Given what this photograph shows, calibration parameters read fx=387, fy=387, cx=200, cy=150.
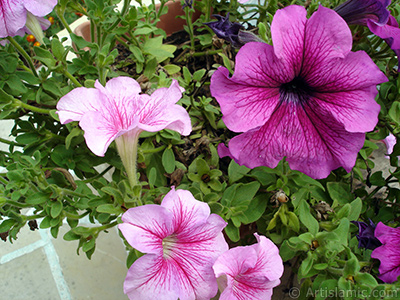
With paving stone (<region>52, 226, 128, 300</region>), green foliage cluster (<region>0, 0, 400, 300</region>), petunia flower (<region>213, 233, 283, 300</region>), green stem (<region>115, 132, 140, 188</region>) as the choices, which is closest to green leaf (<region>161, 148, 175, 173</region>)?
green foliage cluster (<region>0, 0, 400, 300</region>)

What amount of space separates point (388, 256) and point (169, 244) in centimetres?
29

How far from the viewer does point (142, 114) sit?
49 cm

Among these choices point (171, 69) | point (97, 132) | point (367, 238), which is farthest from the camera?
point (171, 69)

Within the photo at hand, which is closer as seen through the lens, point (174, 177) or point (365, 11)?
point (365, 11)

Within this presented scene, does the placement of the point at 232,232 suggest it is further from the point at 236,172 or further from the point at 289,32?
the point at 289,32

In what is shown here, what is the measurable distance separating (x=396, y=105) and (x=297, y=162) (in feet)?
0.58

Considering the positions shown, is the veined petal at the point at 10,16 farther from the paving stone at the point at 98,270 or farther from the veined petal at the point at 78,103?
the paving stone at the point at 98,270

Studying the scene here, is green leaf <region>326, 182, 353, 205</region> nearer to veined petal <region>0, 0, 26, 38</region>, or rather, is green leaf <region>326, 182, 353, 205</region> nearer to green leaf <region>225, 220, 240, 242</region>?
green leaf <region>225, 220, 240, 242</region>

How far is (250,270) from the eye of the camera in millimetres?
470

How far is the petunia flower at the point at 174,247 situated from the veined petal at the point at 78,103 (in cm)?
14

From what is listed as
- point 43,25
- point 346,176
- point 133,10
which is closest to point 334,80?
point 346,176

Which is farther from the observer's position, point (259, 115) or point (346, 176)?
point (346, 176)

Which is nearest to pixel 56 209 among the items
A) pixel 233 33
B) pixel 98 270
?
pixel 233 33

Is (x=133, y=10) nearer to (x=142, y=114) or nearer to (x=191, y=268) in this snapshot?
(x=142, y=114)
